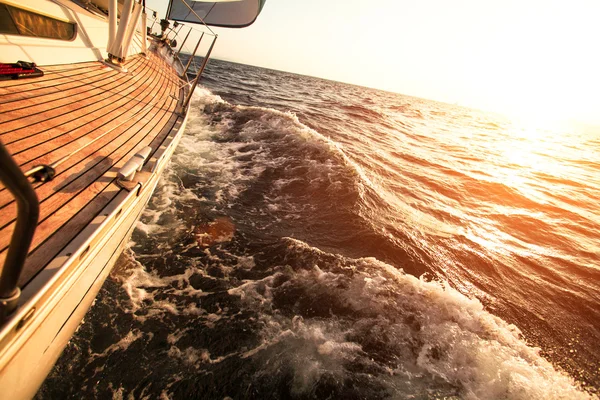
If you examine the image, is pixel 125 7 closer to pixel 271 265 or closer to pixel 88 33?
pixel 88 33

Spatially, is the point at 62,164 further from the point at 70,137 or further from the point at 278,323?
the point at 278,323

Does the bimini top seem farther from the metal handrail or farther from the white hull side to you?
the metal handrail

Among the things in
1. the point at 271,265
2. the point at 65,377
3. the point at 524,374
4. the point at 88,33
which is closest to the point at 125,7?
the point at 88,33

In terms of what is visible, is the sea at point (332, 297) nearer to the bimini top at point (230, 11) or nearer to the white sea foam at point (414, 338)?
the white sea foam at point (414, 338)

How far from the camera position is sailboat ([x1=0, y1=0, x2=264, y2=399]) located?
195 cm

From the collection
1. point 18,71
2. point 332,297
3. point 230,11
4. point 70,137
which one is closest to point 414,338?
point 332,297

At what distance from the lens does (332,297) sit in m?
4.88

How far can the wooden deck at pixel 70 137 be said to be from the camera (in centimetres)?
281

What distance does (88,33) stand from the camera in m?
7.45

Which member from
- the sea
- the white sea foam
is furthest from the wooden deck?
the white sea foam

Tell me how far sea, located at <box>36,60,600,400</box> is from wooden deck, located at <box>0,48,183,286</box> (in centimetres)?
→ 174

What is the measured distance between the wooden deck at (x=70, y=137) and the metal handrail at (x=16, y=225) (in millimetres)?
843

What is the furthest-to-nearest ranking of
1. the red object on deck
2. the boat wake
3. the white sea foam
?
the red object on deck → the white sea foam → the boat wake

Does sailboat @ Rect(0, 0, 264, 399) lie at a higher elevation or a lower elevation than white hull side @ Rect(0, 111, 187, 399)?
higher
